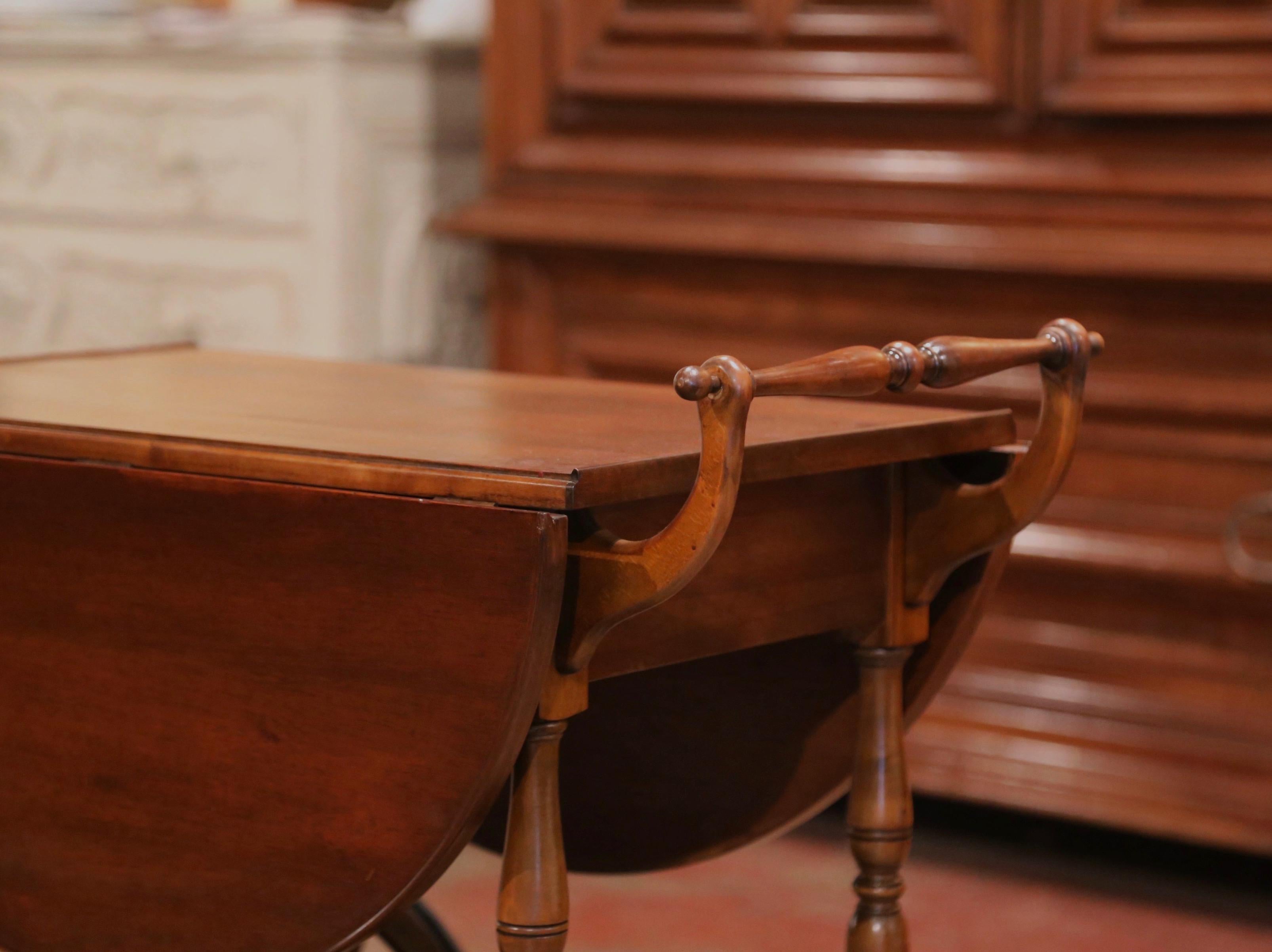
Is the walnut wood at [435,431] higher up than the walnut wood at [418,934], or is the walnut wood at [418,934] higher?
the walnut wood at [435,431]

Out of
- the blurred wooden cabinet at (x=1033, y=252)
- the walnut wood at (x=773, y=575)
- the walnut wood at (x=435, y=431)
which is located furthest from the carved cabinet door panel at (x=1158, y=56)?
the walnut wood at (x=773, y=575)

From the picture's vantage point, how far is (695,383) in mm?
1081

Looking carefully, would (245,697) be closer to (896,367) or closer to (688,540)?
(688,540)

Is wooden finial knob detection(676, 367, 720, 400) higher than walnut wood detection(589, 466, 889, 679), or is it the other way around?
wooden finial knob detection(676, 367, 720, 400)

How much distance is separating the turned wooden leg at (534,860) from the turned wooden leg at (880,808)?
0.31 m

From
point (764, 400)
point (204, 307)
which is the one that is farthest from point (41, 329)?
point (764, 400)

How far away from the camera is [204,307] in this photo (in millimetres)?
2990

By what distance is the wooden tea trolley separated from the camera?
1141mm

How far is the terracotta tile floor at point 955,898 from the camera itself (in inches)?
92.7

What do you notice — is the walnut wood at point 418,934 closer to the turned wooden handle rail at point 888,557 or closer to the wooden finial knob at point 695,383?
the turned wooden handle rail at point 888,557

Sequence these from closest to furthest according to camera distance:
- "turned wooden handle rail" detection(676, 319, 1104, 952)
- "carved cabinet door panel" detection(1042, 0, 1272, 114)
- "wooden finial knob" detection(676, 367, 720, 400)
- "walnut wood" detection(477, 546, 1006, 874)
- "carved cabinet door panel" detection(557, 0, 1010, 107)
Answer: "wooden finial knob" detection(676, 367, 720, 400) < "turned wooden handle rail" detection(676, 319, 1104, 952) < "walnut wood" detection(477, 546, 1006, 874) < "carved cabinet door panel" detection(1042, 0, 1272, 114) < "carved cabinet door panel" detection(557, 0, 1010, 107)

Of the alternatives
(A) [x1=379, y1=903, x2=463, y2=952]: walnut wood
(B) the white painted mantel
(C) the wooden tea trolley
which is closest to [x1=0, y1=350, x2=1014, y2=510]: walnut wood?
(C) the wooden tea trolley

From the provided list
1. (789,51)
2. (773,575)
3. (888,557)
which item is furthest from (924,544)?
(789,51)

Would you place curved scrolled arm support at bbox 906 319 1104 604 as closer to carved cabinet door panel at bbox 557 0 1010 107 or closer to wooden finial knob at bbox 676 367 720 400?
wooden finial knob at bbox 676 367 720 400
